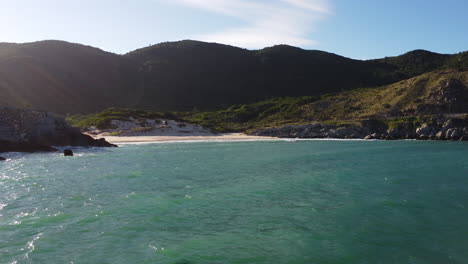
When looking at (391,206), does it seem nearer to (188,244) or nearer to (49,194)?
(188,244)

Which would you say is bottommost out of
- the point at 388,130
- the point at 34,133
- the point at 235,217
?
the point at 235,217

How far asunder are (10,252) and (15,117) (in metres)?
43.1

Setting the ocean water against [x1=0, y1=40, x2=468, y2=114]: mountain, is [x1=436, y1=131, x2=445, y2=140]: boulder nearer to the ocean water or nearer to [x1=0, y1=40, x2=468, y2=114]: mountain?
the ocean water

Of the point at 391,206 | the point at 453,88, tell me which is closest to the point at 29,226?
the point at 391,206

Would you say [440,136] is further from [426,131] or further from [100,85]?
[100,85]

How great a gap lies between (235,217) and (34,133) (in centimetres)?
4479

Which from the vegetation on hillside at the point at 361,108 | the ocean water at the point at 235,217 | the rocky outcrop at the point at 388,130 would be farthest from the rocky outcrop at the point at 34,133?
the rocky outcrop at the point at 388,130

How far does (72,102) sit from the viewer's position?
6004 inches

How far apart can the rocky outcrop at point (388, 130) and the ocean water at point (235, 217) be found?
43.5 meters

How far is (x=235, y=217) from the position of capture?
14.7 meters

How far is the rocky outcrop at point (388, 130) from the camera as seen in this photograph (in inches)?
2520

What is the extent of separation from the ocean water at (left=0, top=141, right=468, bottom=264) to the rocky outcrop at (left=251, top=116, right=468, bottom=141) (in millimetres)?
43532

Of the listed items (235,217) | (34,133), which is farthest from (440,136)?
(34,133)

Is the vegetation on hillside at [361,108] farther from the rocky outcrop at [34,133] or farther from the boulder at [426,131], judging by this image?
the rocky outcrop at [34,133]
